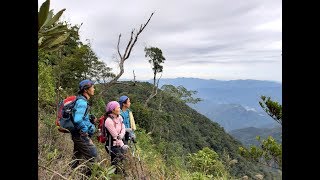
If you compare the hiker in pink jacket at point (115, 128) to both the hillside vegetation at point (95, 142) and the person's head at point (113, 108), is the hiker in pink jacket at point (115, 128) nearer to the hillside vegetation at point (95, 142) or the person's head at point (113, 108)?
the person's head at point (113, 108)

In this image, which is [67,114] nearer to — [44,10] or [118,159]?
[118,159]

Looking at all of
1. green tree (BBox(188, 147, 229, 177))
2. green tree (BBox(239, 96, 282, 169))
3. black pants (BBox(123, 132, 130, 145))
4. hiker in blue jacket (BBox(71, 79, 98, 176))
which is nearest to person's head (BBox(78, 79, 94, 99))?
hiker in blue jacket (BBox(71, 79, 98, 176))

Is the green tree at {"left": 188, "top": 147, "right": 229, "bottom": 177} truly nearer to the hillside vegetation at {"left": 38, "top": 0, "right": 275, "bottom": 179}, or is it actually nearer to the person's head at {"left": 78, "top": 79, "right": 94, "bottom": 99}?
the hillside vegetation at {"left": 38, "top": 0, "right": 275, "bottom": 179}

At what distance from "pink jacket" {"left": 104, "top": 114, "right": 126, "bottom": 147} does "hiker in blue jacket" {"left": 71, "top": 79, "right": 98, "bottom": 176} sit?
17 centimetres

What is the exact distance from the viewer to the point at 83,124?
3.31 meters

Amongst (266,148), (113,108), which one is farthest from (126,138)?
(266,148)

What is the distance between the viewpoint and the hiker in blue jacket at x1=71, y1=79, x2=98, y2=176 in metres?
3.25

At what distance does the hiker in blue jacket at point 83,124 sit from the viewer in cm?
325

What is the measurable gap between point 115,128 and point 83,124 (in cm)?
44

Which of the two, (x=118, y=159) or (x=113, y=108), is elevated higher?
(x=113, y=108)
